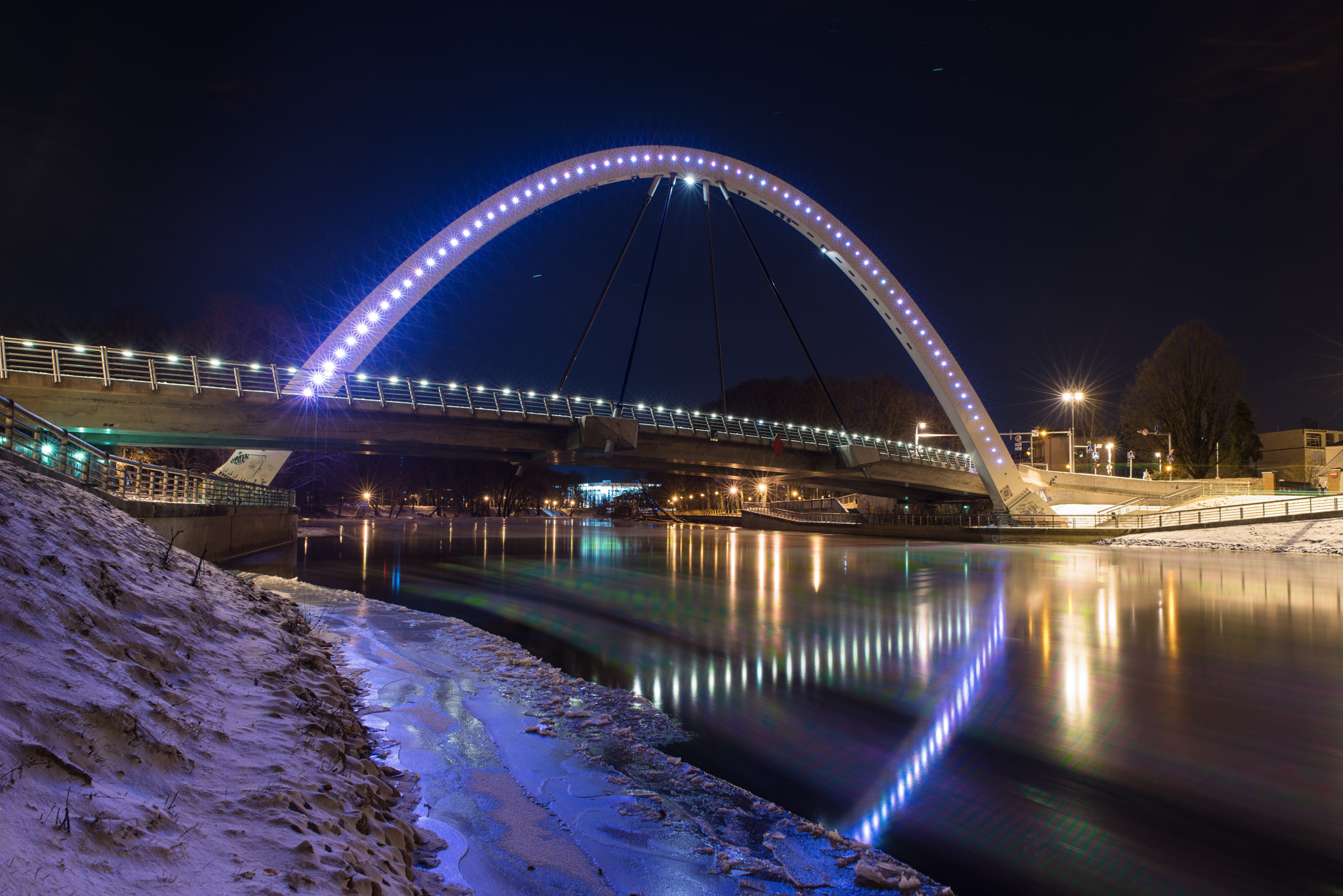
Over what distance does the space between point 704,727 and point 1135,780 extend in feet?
13.4

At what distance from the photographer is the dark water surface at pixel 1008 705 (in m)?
5.23

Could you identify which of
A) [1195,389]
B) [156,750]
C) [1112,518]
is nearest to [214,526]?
[156,750]

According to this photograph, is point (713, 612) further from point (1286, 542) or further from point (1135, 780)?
point (1286, 542)

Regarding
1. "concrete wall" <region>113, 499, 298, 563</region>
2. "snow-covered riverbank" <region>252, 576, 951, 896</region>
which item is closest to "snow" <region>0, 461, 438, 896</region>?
"snow-covered riverbank" <region>252, 576, 951, 896</region>

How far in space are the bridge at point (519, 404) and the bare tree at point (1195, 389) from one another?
19.3 meters

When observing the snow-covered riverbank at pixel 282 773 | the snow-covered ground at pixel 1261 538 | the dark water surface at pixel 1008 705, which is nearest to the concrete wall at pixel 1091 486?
the snow-covered ground at pixel 1261 538

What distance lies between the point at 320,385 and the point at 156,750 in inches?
1333

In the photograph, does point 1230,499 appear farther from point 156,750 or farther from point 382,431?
point 156,750

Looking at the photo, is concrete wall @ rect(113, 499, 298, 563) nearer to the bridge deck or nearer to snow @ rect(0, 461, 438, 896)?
the bridge deck

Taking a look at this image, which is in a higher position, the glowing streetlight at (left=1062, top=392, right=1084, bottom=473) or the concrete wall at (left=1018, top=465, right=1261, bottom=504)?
the glowing streetlight at (left=1062, top=392, right=1084, bottom=473)

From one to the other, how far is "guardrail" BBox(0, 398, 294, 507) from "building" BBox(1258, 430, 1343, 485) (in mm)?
95834

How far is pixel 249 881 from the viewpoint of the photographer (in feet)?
9.81

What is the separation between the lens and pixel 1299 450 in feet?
286

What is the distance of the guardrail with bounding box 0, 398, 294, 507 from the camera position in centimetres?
1188
